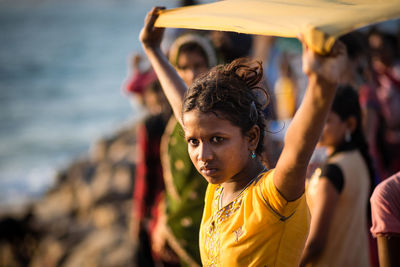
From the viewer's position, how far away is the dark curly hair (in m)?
1.61

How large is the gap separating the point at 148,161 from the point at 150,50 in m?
1.37

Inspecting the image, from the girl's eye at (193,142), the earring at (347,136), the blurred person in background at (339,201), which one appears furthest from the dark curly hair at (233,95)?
the earring at (347,136)

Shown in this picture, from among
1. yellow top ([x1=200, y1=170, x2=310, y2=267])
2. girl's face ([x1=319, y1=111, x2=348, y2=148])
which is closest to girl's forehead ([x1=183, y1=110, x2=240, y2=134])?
yellow top ([x1=200, y1=170, x2=310, y2=267])

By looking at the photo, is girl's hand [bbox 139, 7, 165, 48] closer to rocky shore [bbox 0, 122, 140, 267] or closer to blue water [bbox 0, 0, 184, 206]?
rocky shore [bbox 0, 122, 140, 267]

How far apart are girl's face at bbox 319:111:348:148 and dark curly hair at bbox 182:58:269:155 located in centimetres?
86

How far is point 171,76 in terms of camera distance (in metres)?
2.13

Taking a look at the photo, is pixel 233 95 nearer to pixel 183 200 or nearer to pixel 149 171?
pixel 183 200

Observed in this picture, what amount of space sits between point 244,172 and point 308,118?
0.49 metres

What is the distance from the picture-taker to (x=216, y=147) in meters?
1.58

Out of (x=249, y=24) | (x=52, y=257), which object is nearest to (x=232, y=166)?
(x=249, y=24)

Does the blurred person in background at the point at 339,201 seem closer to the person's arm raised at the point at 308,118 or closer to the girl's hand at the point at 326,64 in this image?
the person's arm raised at the point at 308,118

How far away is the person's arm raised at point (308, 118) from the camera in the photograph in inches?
46.1

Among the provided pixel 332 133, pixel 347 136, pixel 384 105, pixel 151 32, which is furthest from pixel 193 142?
pixel 384 105

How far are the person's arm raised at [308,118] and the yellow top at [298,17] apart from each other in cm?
4
